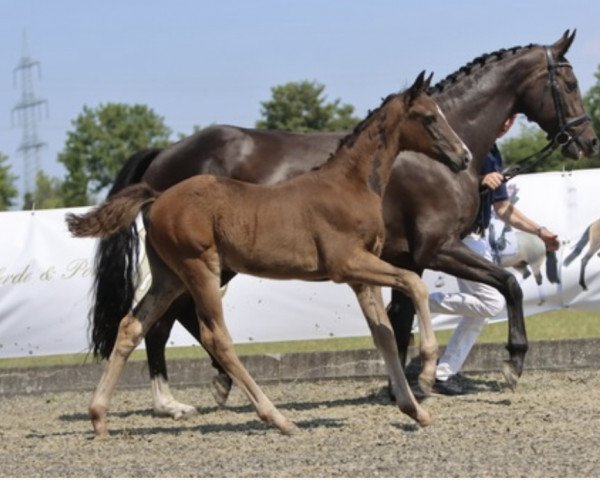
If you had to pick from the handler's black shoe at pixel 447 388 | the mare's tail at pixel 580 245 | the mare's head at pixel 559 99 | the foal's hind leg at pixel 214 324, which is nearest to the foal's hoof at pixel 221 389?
the handler's black shoe at pixel 447 388

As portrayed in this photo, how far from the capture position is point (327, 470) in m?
6.26

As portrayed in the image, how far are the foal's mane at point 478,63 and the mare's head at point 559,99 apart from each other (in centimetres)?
9

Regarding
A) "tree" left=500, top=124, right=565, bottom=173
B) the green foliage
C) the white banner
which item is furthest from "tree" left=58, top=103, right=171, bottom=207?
the white banner

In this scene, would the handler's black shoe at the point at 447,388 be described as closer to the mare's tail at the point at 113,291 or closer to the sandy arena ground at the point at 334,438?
the sandy arena ground at the point at 334,438

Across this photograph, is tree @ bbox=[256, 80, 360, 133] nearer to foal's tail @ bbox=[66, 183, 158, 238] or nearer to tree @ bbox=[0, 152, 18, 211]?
tree @ bbox=[0, 152, 18, 211]

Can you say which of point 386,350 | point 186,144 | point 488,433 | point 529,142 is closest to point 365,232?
point 386,350

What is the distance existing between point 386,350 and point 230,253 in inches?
44.0

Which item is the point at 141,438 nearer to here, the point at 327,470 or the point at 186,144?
the point at 327,470

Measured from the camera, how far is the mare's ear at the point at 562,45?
33.1 feet

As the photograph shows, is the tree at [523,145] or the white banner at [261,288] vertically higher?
the white banner at [261,288]

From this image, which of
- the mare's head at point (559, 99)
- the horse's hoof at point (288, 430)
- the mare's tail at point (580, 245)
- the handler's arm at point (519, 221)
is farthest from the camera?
the mare's tail at point (580, 245)

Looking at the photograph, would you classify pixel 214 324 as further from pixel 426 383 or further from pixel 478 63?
pixel 478 63

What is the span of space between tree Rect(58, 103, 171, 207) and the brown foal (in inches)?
2179

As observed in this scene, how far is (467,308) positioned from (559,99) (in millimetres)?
1698
